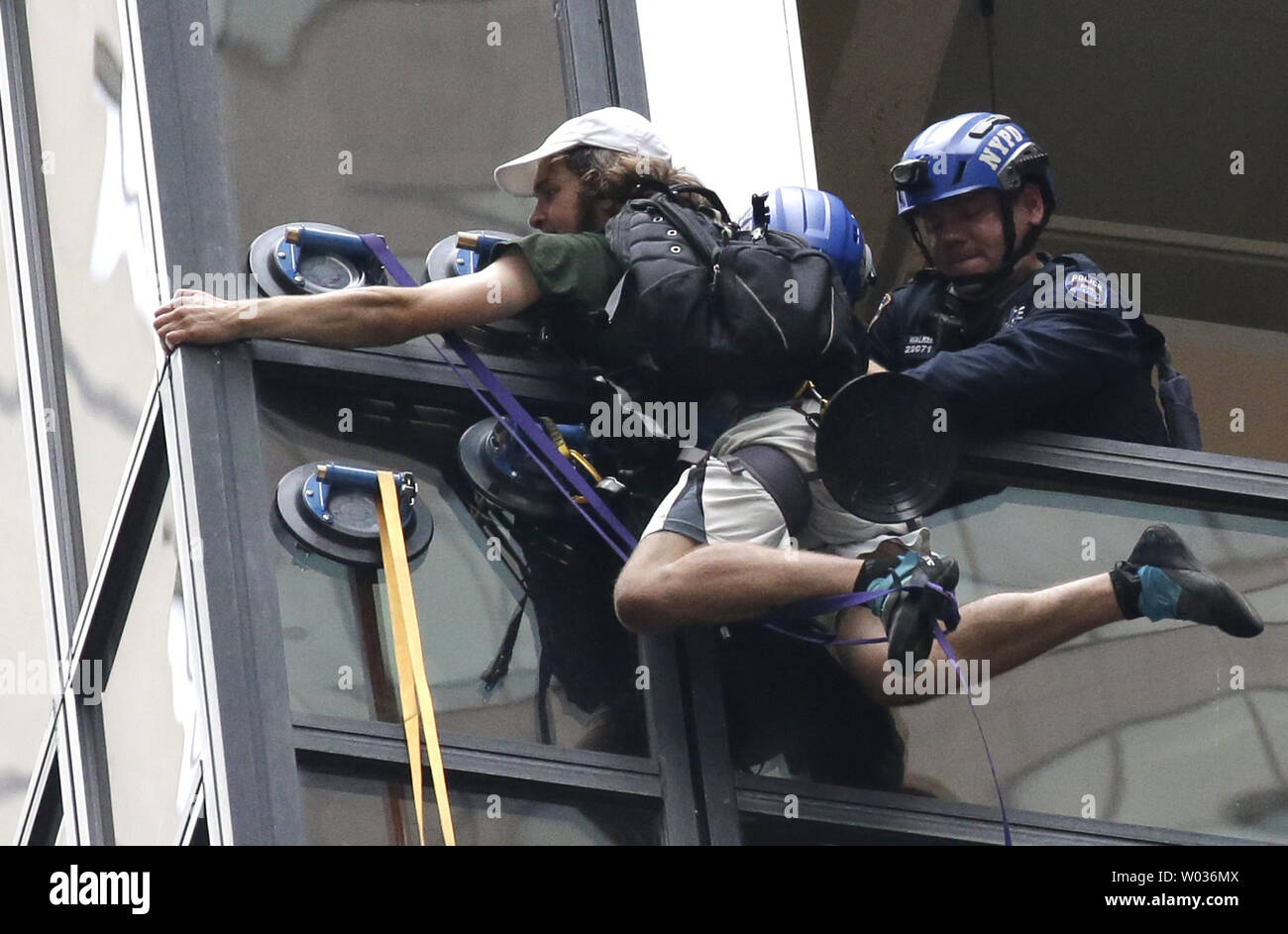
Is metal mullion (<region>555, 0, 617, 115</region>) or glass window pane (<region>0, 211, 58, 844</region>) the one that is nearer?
glass window pane (<region>0, 211, 58, 844</region>)

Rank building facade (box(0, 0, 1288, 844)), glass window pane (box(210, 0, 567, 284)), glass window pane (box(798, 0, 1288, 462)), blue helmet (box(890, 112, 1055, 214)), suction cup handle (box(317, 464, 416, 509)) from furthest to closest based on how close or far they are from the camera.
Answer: glass window pane (box(798, 0, 1288, 462)) → blue helmet (box(890, 112, 1055, 214)) → glass window pane (box(210, 0, 567, 284)) → suction cup handle (box(317, 464, 416, 509)) → building facade (box(0, 0, 1288, 844))

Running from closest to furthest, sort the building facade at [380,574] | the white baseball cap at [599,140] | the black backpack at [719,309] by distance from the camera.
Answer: the building facade at [380,574]
the black backpack at [719,309]
the white baseball cap at [599,140]

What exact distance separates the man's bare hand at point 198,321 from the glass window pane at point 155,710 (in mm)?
521

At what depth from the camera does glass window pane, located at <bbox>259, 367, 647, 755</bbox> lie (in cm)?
821

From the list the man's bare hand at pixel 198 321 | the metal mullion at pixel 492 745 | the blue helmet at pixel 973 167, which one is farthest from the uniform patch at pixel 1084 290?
the man's bare hand at pixel 198 321

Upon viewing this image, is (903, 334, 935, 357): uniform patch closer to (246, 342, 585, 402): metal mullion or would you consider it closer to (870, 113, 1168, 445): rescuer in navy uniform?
(870, 113, 1168, 445): rescuer in navy uniform

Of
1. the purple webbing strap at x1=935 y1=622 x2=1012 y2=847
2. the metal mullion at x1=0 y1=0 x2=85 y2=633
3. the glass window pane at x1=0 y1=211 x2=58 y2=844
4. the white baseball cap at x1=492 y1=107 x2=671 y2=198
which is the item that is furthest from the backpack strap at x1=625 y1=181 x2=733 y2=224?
the glass window pane at x1=0 y1=211 x2=58 y2=844

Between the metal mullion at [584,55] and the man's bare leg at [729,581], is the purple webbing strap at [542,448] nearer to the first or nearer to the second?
the man's bare leg at [729,581]

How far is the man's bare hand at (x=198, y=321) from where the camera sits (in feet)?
27.3

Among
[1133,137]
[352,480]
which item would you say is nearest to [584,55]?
[352,480]

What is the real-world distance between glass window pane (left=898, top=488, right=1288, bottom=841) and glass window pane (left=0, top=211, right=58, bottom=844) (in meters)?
3.10

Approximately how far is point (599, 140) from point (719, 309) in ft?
3.00

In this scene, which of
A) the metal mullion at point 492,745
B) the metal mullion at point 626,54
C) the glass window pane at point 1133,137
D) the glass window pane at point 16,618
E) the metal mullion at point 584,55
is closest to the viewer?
the metal mullion at point 492,745

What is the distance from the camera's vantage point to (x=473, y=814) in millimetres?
8070
